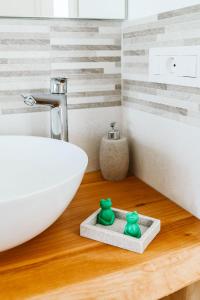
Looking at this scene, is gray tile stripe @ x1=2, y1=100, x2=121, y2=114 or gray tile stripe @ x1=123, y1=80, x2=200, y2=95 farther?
gray tile stripe @ x1=2, y1=100, x2=121, y2=114

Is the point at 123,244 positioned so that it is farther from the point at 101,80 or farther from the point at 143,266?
the point at 101,80

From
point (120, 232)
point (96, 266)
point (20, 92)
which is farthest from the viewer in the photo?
point (20, 92)

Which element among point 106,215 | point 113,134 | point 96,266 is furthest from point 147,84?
point 96,266

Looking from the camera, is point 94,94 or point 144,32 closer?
point 144,32

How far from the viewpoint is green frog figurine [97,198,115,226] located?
2.80ft

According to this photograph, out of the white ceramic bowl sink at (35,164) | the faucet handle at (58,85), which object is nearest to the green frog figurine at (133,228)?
the white ceramic bowl sink at (35,164)

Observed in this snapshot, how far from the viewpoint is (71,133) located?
1.18 m

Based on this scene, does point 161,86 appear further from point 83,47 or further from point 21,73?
point 21,73

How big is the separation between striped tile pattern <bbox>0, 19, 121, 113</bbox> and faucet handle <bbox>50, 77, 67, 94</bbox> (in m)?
0.10

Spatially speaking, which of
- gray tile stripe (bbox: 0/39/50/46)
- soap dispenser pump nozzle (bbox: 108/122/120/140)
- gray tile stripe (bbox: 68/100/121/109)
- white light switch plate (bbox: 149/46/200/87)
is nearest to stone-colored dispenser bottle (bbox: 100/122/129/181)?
soap dispenser pump nozzle (bbox: 108/122/120/140)

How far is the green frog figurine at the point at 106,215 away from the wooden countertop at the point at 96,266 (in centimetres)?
6

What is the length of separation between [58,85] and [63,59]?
0.13m

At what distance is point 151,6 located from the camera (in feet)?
3.28

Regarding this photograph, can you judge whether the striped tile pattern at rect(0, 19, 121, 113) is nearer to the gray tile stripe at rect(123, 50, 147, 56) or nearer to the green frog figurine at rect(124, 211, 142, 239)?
the gray tile stripe at rect(123, 50, 147, 56)
